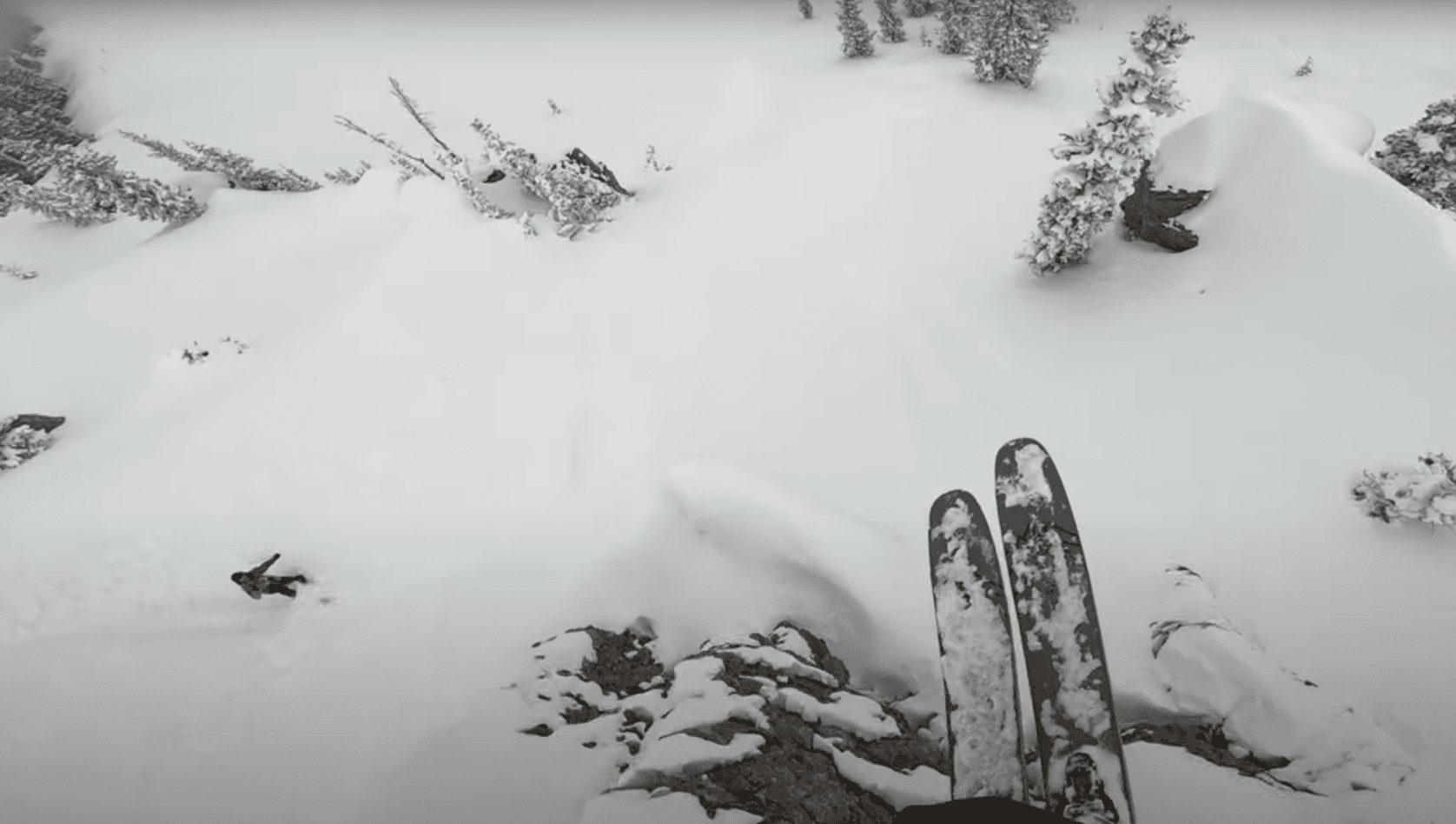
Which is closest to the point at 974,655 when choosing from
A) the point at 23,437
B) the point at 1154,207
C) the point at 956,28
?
the point at 1154,207

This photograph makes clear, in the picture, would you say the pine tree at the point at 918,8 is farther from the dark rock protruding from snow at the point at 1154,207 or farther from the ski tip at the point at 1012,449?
the ski tip at the point at 1012,449

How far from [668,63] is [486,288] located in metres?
15.4

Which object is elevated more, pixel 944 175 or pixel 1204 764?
pixel 944 175

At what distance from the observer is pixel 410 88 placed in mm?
23953

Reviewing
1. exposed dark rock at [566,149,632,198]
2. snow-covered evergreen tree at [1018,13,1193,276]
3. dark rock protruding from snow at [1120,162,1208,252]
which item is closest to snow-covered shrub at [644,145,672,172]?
exposed dark rock at [566,149,632,198]

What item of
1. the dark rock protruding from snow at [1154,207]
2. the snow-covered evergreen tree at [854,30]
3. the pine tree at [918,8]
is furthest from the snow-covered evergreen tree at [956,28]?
the dark rock protruding from snow at [1154,207]

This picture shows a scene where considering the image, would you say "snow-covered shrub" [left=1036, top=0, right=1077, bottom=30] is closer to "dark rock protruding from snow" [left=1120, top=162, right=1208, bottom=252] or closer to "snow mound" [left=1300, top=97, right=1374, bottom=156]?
"snow mound" [left=1300, top=97, right=1374, bottom=156]

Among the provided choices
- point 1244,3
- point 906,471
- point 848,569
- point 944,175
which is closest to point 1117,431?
point 906,471

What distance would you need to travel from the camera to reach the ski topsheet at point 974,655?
318 centimetres

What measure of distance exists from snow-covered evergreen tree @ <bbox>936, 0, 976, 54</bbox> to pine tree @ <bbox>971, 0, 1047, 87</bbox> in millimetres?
1923

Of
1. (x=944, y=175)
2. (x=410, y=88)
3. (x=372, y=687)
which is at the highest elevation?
(x=410, y=88)

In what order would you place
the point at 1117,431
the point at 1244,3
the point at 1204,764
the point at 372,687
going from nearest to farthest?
the point at 1204,764 < the point at 372,687 < the point at 1117,431 < the point at 1244,3

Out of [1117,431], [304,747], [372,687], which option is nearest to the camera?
[304,747]

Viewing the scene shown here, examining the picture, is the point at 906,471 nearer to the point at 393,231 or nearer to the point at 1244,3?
the point at 393,231
